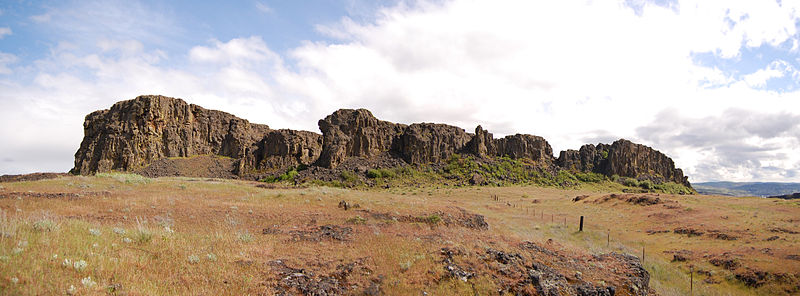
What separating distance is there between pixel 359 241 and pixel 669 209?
41220mm

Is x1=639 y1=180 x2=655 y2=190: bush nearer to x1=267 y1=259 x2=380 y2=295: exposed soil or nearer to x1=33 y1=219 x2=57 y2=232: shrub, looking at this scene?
x1=267 y1=259 x2=380 y2=295: exposed soil

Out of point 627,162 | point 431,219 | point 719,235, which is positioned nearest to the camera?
point 431,219

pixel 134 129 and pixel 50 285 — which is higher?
pixel 134 129

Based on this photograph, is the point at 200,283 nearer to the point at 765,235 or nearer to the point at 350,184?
the point at 765,235

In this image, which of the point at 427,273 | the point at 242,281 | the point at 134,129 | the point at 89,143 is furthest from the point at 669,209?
the point at 89,143

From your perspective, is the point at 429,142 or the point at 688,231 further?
the point at 429,142

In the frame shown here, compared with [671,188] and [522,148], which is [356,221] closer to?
[522,148]

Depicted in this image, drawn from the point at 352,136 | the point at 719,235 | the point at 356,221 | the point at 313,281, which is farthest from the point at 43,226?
the point at 352,136

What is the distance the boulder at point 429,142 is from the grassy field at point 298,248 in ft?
175

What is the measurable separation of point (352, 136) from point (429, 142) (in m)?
19.8

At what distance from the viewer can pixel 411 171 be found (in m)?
77.1

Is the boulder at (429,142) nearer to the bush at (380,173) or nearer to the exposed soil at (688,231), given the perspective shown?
the bush at (380,173)

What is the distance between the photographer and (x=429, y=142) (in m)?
85.0

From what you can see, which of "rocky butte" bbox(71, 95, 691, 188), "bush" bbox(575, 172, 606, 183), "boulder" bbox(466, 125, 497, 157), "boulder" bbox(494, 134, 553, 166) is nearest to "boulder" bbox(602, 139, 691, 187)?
"rocky butte" bbox(71, 95, 691, 188)
